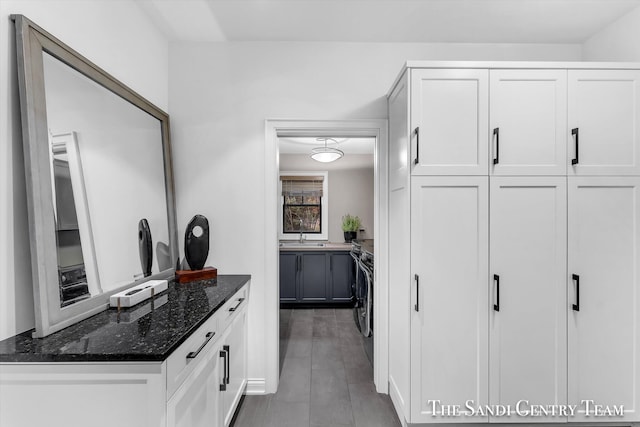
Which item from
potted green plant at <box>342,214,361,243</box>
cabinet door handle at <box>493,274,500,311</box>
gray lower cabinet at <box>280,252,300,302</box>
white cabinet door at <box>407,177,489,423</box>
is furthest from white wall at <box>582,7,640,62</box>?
gray lower cabinet at <box>280,252,300,302</box>

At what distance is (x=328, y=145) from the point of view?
16.1 ft

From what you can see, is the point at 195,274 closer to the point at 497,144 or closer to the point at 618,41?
the point at 497,144

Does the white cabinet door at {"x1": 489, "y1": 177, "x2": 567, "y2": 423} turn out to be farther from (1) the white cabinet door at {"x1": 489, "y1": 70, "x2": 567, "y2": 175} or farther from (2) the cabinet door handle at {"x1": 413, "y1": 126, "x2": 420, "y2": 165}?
(2) the cabinet door handle at {"x1": 413, "y1": 126, "x2": 420, "y2": 165}

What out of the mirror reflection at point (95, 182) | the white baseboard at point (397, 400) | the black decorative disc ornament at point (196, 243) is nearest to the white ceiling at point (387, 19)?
the mirror reflection at point (95, 182)

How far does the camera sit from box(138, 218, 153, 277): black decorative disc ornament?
188cm

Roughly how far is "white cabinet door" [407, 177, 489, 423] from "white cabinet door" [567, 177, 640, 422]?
551 millimetres

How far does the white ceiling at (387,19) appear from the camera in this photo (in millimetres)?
2009

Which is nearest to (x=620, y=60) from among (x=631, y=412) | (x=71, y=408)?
(x=631, y=412)

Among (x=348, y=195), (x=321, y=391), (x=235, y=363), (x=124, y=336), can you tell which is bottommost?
(x=321, y=391)

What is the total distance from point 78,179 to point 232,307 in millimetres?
1066

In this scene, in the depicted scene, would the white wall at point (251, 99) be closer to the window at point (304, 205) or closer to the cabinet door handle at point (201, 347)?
the cabinet door handle at point (201, 347)

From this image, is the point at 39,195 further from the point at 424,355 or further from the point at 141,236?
the point at 424,355

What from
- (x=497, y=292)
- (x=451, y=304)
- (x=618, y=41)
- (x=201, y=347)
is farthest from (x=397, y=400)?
(x=618, y=41)

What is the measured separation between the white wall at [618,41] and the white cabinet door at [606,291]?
880 mm
